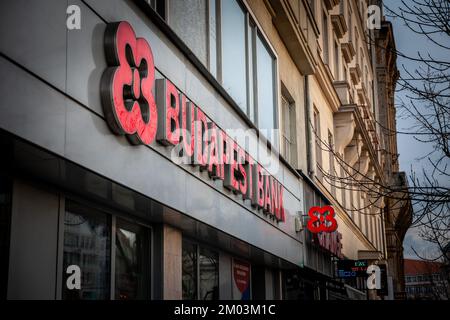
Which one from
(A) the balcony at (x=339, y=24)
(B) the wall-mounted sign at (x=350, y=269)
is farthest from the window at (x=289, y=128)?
(A) the balcony at (x=339, y=24)

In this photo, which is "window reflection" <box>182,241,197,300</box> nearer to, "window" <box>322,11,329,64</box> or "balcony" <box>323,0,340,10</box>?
"window" <box>322,11,329,64</box>

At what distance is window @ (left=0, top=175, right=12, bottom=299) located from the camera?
22.1ft

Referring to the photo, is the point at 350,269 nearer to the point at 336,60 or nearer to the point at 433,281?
the point at 336,60

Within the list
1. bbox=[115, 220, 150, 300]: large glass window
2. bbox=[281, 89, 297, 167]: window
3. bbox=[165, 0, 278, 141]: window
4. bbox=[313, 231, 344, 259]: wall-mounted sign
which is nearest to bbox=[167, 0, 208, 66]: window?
bbox=[165, 0, 278, 141]: window

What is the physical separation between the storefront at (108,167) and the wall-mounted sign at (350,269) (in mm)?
10939

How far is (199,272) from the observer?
39.6 ft

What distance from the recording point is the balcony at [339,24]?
2878cm

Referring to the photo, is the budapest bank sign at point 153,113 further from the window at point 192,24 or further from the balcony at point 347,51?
the balcony at point 347,51

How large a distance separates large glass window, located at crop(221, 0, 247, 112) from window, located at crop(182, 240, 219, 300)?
2.82m

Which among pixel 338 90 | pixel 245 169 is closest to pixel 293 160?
pixel 245 169

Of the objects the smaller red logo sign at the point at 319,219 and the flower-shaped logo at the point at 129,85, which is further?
the smaller red logo sign at the point at 319,219

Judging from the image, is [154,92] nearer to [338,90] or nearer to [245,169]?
[245,169]

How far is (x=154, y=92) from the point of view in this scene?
355 inches
